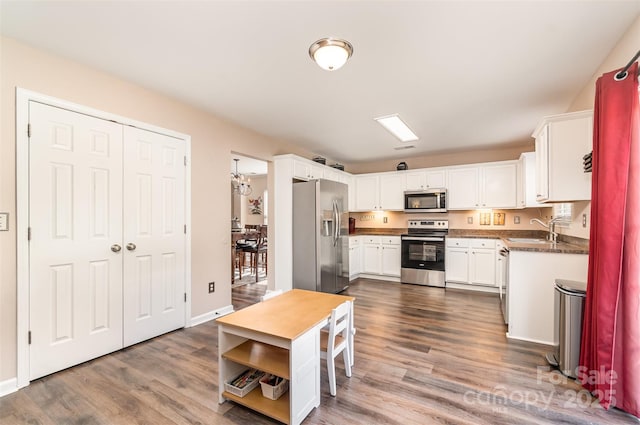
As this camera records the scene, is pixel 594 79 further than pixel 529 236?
No

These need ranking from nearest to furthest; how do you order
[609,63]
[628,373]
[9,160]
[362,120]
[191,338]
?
[628,373]
[9,160]
[609,63]
[191,338]
[362,120]

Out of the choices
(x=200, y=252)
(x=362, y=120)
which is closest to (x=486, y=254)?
(x=362, y=120)

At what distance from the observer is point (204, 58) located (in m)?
2.25

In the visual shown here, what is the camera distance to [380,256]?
5.62m

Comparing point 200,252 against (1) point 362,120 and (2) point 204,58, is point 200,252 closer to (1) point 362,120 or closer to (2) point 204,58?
(2) point 204,58

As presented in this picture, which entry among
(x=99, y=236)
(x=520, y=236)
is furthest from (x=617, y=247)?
(x=99, y=236)

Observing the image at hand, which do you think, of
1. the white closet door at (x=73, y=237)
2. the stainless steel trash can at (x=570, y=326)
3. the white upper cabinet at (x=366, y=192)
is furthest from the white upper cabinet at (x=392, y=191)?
the white closet door at (x=73, y=237)

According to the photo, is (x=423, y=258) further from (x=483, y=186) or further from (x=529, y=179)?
(x=529, y=179)

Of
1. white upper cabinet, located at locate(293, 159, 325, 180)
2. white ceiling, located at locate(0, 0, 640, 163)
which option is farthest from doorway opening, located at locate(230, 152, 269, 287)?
white ceiling, located at locate(0, 0, 640, 163)

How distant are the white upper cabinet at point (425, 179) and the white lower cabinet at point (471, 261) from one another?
3.57ft

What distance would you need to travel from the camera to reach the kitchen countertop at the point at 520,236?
2.62m

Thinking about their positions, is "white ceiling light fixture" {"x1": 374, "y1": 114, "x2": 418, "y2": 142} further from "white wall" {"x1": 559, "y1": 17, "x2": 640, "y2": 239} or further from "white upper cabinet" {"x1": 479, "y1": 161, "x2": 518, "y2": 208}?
"white wall" {"x1": 559, "y1": 17, "x2": 640, "y2": 239}

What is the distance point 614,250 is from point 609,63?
1.54 meters

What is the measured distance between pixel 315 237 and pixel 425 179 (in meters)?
2.67
